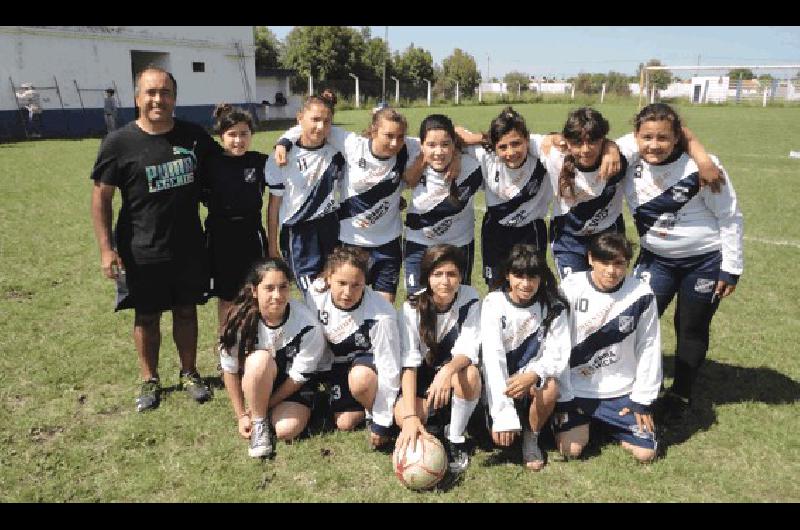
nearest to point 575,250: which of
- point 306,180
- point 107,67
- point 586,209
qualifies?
point 586,209

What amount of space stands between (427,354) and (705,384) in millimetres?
2008

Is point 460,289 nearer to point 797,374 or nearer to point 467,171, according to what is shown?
point 467,171

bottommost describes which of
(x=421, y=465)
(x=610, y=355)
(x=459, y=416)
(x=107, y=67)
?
(x=421, y=465)

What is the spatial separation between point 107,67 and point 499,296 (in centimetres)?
2562

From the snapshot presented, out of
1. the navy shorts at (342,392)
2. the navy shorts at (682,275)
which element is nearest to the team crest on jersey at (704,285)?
the navy shorts at (682,275)

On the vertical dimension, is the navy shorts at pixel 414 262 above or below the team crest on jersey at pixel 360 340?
above

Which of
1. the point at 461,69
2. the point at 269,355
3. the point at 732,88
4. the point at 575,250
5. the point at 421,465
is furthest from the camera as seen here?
the point at 461,69

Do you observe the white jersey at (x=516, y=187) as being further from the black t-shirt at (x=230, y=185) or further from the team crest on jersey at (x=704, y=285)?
the black t-shirt at (x=230, y=185)

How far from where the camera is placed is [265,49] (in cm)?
5275

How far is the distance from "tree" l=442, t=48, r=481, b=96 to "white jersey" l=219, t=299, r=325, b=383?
6297cm

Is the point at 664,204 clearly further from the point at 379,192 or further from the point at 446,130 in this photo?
the point at 379,192

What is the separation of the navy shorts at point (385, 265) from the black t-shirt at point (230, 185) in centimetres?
69

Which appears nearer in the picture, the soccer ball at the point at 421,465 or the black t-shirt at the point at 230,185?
the soccer ball at the point at 421,465

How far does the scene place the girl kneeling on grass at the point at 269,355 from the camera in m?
3.32
